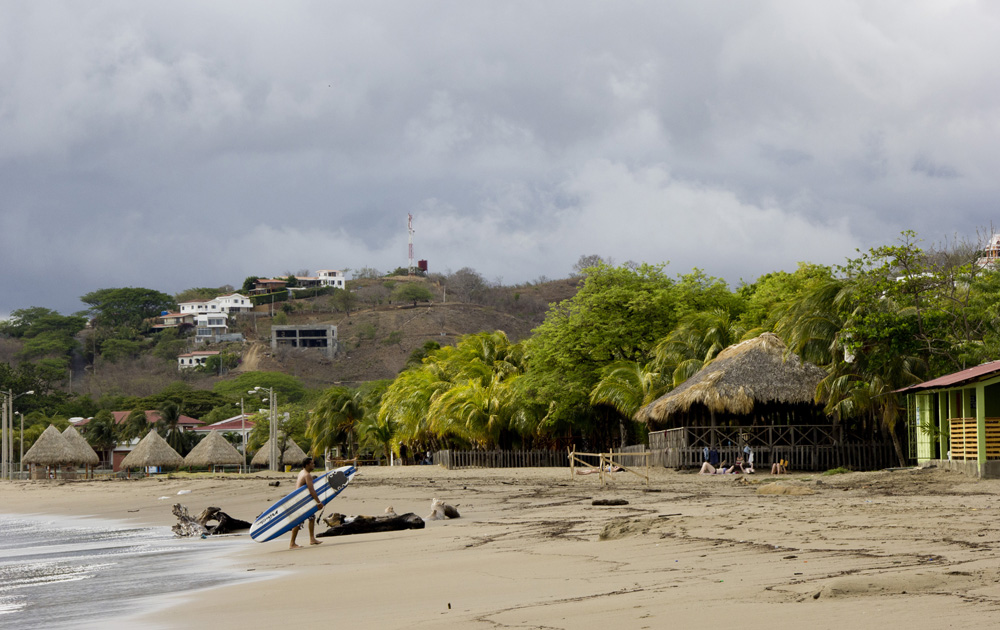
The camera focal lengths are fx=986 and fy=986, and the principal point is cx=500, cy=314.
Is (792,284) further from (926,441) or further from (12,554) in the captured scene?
(12,554)

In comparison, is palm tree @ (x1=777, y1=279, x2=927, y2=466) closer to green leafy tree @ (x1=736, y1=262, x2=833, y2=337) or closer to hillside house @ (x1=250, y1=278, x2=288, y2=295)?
green leafy tree @ (x1=736, y1=262, x2=833, y2=337)

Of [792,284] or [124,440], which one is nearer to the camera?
[792,284]

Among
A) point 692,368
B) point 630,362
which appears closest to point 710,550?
point 692,368

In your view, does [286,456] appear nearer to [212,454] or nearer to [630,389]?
[212,454]

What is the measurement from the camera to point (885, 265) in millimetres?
23953

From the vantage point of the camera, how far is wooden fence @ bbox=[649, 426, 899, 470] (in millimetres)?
26422

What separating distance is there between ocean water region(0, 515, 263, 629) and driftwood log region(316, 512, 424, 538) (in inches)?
56.7

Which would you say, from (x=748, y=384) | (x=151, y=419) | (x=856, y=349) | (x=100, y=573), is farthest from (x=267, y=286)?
(x=100, y=573)

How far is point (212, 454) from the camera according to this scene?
5194cm

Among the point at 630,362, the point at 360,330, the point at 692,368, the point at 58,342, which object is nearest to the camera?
the point at 692,368

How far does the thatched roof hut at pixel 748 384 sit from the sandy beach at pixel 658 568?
9714mm

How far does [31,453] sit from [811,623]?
53030 millimetres

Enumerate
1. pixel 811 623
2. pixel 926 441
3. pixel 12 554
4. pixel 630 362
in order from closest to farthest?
pixel 811 623
pixel 12 554
pixel 926 441
pixel 630 362

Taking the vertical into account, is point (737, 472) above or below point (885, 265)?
below
